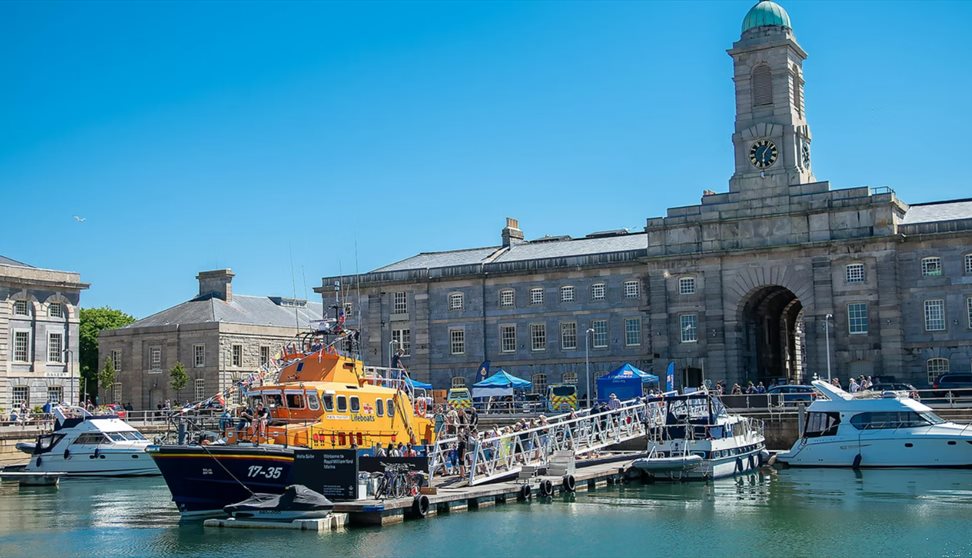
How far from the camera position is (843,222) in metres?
57.2

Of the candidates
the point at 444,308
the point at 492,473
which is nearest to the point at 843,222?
the point at 444,308

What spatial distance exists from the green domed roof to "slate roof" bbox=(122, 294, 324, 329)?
111 feet

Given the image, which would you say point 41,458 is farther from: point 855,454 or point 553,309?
point 855,454

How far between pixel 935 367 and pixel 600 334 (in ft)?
57.7

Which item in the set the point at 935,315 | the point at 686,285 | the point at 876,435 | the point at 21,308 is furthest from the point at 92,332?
the point at 876,435

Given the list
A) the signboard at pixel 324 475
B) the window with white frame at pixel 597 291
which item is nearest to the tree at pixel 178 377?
the window with white frame at pixel 597 291

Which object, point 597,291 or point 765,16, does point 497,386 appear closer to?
point 597,291

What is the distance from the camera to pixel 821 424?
42906 millimetres

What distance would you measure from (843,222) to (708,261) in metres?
7.15

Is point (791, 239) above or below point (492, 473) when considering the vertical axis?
above

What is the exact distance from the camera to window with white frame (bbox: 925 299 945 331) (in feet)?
181

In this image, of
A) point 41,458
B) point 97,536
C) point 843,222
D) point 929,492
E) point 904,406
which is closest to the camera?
point 97,536

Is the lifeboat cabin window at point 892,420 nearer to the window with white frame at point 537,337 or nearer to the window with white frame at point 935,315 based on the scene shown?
the window with white frame at point 935,315

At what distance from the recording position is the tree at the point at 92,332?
9094 cm
